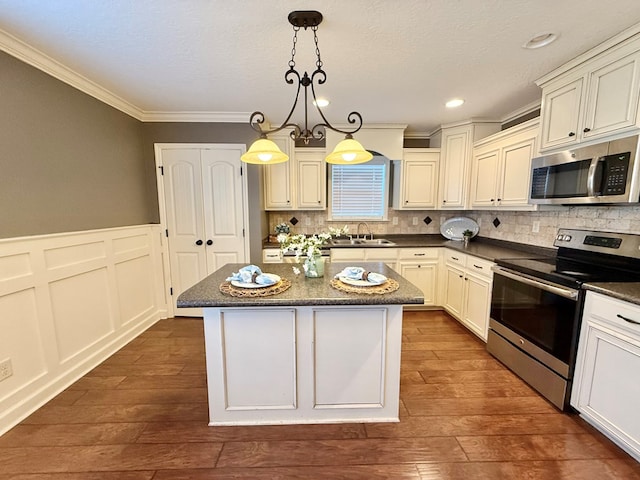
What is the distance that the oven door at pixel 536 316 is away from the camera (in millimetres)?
1853

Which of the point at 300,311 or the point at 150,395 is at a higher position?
the point at 300,311

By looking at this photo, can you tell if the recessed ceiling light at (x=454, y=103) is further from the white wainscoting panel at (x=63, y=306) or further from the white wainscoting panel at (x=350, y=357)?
the white wainscoting panel at (x=63, y=306)

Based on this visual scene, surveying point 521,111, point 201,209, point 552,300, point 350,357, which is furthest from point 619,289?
point 201,209

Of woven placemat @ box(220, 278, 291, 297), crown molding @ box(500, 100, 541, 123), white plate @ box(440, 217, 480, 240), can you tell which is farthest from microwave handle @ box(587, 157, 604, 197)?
woven placemat @ box(220, 278, 291, 297)

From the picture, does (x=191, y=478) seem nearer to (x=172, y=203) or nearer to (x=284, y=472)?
(x=284, y=472)

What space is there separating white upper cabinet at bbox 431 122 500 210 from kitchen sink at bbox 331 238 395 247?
36.1 inches

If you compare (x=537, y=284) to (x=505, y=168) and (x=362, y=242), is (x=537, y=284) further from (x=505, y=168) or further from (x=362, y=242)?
(x=362, y=242)

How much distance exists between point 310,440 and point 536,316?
6.05ft

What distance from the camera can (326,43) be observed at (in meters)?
1.83

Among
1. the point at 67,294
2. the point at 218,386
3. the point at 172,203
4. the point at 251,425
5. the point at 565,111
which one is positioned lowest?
the point at 251,425

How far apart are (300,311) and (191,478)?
101 cm

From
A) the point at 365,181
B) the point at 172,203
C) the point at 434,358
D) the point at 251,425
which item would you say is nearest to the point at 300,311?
the point at 251,425

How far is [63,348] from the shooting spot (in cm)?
221

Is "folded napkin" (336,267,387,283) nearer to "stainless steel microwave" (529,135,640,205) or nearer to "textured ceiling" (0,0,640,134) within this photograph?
"textured ceiling" (0,0,640,134)
